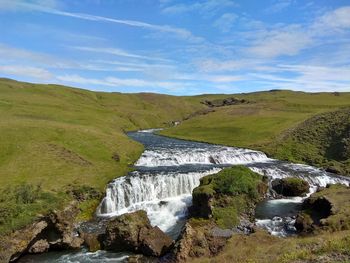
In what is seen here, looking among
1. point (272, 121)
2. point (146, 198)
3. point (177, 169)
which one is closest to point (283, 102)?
point (272, 121)

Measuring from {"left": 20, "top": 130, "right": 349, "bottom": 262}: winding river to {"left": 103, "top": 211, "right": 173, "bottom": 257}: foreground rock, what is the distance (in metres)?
1.11

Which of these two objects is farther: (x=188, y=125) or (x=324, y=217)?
(x=188, y=125)

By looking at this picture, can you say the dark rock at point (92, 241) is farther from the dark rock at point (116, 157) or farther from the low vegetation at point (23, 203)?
the dark rock at point (116, 157)

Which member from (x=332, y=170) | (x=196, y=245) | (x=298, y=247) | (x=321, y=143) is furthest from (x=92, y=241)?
(x=321, y=143)

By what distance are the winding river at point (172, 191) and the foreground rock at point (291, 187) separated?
167cm

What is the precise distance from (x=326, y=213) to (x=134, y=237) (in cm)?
2149

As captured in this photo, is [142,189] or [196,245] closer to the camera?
[196,245]

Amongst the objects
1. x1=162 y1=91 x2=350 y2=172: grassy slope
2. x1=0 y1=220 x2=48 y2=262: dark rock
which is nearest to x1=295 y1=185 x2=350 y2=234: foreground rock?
x1=0 y1=220 x2=48 y2=262: dark rock

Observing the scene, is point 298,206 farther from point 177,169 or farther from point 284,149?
point 284,149

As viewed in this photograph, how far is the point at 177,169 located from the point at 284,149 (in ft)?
116

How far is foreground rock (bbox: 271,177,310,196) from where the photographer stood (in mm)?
55750

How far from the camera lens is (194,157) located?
74062mm

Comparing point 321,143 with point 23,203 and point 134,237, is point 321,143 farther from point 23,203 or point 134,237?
point 23,203

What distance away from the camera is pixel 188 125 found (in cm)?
12938
